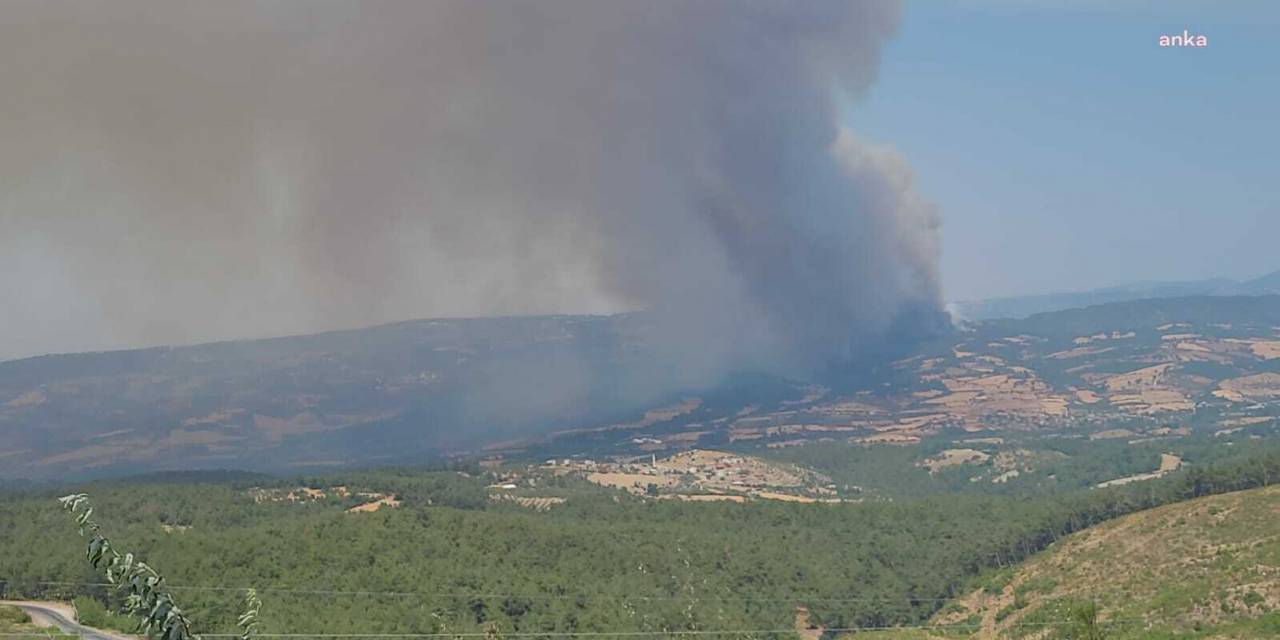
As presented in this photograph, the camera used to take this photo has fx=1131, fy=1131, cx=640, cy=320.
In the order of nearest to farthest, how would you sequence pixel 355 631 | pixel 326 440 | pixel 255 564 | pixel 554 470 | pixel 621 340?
1. pixel 355 631
2. pixel 255 564
3. pixel 554 470
4. pixel 326 440
5. pixel 621 340

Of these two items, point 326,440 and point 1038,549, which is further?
point 326,440

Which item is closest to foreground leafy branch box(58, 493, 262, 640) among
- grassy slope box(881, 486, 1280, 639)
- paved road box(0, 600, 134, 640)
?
paved road box(0, 600, 134, 640)

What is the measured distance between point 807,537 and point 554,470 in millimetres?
37259

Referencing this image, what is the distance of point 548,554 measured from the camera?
156 ft

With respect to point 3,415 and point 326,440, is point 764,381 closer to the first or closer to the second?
point 326,440

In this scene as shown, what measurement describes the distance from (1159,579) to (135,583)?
130 ft

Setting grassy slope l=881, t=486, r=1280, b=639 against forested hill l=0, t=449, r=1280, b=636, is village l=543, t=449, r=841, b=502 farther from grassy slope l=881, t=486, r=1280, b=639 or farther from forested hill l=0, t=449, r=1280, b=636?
grassy slope l=881, t=486, r=1280, b=639

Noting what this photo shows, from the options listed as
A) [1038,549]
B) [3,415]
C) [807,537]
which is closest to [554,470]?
[807,537]

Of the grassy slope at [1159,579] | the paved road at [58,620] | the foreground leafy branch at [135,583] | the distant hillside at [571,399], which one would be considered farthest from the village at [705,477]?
the foreground leafy branch at [135,583]

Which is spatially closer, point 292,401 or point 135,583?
point 135,583

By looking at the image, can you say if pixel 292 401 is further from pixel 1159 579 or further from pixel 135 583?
pixel 135 583

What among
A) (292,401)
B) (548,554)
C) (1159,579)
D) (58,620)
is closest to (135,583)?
(58,620)

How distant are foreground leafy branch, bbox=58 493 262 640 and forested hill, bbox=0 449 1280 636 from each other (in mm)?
28438

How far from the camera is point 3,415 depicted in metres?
146
